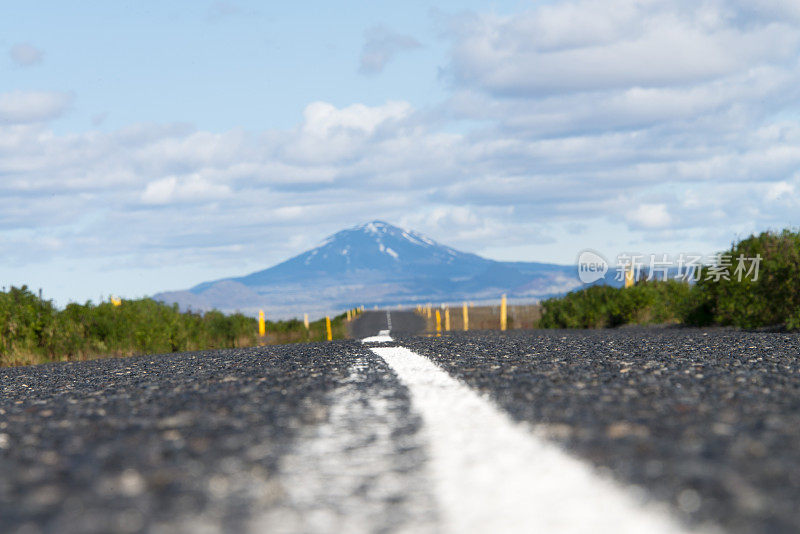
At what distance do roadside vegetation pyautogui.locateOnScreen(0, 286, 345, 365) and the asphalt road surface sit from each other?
1087 cm

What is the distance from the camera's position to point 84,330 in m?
16.2

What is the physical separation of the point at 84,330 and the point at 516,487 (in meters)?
15.2

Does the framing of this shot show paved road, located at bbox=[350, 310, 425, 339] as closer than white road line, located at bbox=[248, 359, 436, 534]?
No

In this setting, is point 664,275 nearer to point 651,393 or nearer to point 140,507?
point 651,393

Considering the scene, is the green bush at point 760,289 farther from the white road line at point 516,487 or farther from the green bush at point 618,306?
the white road line at point 516,487

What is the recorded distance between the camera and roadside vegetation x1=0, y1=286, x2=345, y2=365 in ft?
50.5

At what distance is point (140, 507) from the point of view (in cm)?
266

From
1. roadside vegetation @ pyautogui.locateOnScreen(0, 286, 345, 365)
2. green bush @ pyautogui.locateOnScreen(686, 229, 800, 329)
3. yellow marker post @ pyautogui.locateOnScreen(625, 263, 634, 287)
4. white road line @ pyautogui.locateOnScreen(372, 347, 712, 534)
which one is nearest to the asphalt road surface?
white road line @ pyautogui.locateOnScreen(372, 347, 712, 534)

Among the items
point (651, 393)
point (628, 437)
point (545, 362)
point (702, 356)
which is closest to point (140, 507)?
point (628, 437)

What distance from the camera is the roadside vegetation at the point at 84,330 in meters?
15.4

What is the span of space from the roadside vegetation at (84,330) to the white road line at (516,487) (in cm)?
1364

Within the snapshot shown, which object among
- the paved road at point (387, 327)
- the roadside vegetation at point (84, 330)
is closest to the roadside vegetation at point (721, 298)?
the paved road at point (387, 327)

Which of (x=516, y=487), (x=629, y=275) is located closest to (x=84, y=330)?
(x=516, y=487)

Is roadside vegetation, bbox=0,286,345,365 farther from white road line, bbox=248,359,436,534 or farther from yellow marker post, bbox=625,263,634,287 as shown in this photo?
yellow marker post, bbox=625,263,634,287
